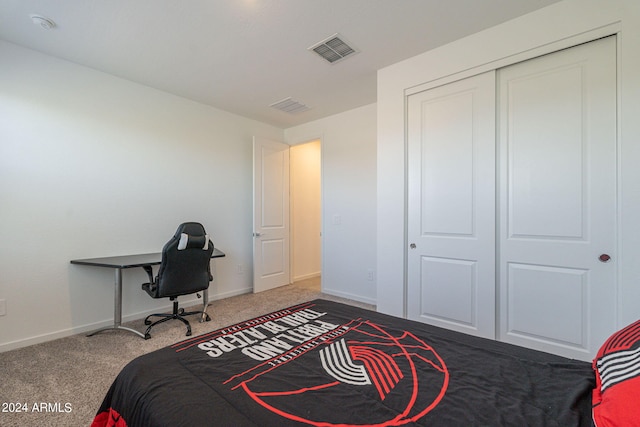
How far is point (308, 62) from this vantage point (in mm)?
2816

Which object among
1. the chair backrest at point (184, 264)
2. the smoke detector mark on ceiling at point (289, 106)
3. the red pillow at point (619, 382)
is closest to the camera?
the red pillow at point (619, 382)

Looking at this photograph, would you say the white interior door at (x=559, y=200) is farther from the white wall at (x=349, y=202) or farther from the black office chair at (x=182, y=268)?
the black office chair at (x=182, y=268)

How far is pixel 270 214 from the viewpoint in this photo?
452 cm

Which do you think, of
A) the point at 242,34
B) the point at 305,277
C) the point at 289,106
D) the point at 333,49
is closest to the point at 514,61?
the point at 333,49

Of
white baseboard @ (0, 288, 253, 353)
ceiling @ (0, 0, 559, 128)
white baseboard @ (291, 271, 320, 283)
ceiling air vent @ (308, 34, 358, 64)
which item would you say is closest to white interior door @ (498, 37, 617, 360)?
ceiling @ (0, 0, 559, 128)

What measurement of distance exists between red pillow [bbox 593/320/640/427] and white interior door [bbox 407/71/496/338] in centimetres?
140

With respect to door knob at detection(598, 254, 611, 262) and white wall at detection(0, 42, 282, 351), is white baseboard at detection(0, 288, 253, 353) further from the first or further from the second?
door knob at detection(598, 254, 611, 262)

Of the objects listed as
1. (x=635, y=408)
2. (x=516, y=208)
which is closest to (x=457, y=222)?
(x=516, y=208)

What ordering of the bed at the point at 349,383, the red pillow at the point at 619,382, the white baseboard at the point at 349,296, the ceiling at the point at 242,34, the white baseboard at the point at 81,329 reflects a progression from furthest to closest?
the white baseboard at the point at 349,296
the white baseboard at the point at 81,329
the ceiling at the point at 242,34
the bed at the point at 349,383
the red pillow at the point at 619,382

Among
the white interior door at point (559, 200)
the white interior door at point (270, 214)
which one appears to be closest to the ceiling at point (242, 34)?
the white interior door at point (559, 200)

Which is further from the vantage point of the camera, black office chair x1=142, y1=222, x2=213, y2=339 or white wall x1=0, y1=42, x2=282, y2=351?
black office chair x1=142, y1=222, x2=213, y2=339

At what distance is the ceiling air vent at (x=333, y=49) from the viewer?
247 centimetres

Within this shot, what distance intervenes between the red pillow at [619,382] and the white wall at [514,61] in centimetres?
117

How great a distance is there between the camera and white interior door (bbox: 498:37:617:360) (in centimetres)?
194
